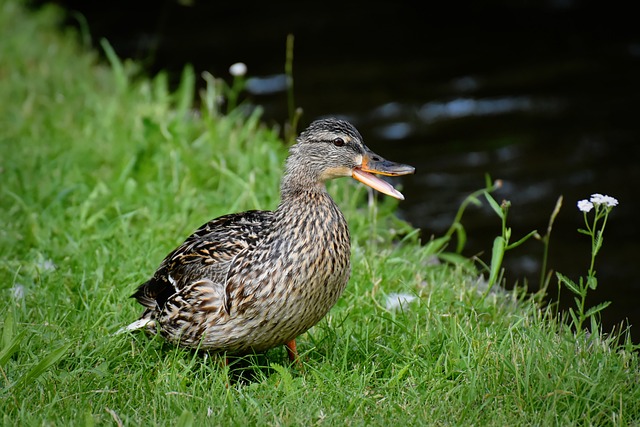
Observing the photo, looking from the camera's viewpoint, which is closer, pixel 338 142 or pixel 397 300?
pixel 338 142

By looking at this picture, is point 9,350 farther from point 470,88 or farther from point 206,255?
point 470,88

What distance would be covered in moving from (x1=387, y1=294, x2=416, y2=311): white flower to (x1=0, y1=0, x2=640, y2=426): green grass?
0.04m

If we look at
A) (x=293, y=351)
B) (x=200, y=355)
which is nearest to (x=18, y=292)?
(x=200, y=355)

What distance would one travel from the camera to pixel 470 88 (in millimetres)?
9164

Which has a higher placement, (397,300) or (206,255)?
(206,255)

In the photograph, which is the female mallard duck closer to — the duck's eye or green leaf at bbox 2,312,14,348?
the duck's eye

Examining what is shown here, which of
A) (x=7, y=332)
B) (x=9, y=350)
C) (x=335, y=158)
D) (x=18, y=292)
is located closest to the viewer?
(x=9, y=350)

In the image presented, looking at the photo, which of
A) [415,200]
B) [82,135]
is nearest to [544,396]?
[415,200]

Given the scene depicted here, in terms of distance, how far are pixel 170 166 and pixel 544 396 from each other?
327cm

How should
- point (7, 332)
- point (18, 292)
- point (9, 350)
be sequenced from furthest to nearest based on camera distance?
1. point (18, 292)
2. point (7, 332)
3. point (9, 350)

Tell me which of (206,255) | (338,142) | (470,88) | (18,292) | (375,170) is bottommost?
(18,292)

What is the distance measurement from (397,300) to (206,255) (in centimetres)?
102

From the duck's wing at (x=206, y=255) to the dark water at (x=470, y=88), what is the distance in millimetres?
2357

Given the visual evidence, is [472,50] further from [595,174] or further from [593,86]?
[595,174]
